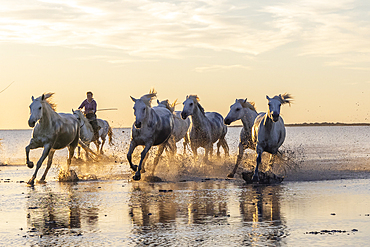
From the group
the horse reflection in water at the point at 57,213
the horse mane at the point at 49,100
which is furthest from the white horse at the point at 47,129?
the horse reflection in water at the point at 57,213

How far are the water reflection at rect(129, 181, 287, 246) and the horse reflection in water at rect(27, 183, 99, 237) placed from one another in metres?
0.77

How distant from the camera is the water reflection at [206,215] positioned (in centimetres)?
722

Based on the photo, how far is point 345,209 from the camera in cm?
948

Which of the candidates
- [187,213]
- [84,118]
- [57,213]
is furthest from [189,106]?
[57,213]

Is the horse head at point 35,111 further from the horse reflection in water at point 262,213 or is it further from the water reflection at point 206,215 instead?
the horse reflection in water at point 262,213

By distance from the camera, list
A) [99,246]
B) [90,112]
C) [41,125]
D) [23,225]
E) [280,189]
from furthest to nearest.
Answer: [90,112]
[41,125]
[280,189]
[23,225]
[99,246]

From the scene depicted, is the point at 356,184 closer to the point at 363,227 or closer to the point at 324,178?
the point at 324,178

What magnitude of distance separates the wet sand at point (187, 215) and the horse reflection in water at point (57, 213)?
13 millimetres

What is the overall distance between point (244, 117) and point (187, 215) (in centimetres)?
903

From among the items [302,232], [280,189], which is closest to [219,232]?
[302,232]

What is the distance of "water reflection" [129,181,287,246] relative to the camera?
722cm

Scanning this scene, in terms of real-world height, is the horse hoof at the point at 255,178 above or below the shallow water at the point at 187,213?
above

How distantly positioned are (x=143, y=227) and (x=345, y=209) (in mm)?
3580

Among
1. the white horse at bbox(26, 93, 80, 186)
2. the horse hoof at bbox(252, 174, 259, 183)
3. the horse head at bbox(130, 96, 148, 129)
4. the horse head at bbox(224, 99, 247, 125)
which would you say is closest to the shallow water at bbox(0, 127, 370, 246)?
the horse hoof at bbox(252, 174, 259, 183)
